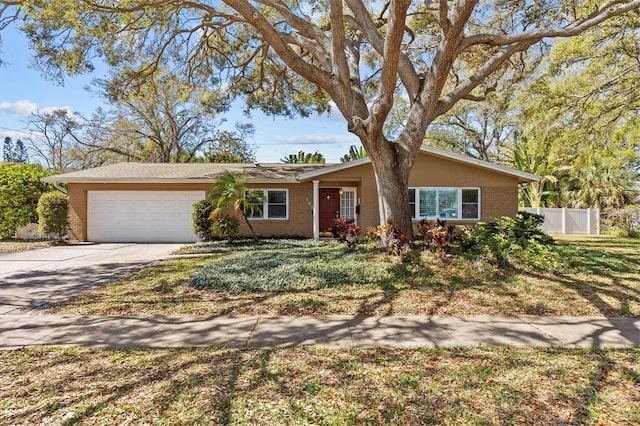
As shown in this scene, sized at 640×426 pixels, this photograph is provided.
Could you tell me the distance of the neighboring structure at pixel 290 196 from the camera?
14711mm

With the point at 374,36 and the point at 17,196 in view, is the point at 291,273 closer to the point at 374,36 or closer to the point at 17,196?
the point at 374,36

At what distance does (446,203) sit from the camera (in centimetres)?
1497

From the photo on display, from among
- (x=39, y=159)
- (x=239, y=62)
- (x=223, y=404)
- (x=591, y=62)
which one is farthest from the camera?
(x=39, y=159)

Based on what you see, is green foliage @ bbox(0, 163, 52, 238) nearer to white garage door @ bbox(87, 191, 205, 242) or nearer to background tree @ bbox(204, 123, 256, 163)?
white garage door @ bbox(87, 191, 205, 242)

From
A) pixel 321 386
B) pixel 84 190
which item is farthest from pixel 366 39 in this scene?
pixel 84 190

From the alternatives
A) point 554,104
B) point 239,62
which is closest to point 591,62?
point 554,104

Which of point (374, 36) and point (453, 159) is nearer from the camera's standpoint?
point (374, 36)

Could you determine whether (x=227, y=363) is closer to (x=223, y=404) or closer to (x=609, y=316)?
(x=223, y=404)

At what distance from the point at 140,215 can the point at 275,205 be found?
576 cm

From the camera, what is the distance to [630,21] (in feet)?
35.1

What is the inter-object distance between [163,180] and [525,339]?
1396cm

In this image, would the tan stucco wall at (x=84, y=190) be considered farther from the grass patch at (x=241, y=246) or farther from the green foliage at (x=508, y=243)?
the green foliage at (x=508, y=243)

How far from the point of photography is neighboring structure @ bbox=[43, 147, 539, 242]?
14.7m

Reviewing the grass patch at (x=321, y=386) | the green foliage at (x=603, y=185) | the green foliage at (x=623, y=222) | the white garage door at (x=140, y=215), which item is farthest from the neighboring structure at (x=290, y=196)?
the green foliage at (x=603, y=185)
